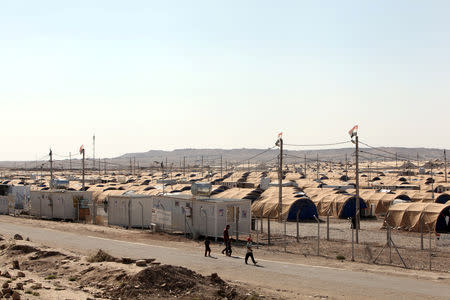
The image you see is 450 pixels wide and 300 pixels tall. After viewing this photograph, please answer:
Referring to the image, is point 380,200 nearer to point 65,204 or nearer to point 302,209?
point 302,209

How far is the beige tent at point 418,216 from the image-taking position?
3522 centimetres

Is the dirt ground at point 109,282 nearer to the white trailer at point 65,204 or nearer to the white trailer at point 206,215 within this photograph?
the white trailer at point 206,215

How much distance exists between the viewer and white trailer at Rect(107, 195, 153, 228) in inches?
1499

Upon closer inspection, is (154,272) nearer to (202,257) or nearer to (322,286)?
(322,286)

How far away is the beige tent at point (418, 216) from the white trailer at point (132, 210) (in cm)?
1595

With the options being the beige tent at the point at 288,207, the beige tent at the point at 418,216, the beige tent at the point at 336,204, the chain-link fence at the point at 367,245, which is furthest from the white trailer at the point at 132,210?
the beige tent at the point at 418,216

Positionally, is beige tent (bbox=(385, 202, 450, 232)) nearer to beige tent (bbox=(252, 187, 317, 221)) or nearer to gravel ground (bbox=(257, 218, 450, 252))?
gravel ground (bbox=(257, 218, 450, 252))

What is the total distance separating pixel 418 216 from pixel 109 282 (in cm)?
2344

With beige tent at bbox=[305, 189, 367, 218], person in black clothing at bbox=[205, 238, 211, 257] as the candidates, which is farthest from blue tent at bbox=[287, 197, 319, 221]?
person in black clothing at bbox=[205, 238, 211, 257]

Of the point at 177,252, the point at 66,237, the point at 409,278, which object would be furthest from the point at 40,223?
the point at 409,278

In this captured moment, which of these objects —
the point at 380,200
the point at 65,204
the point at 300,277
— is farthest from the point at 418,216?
the point at 65,204

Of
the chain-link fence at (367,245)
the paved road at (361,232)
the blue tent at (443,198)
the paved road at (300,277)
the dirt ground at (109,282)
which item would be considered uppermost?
the blue tent at (443,198)

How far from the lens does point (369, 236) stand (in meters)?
34.1

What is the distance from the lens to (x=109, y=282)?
63.4 ft
